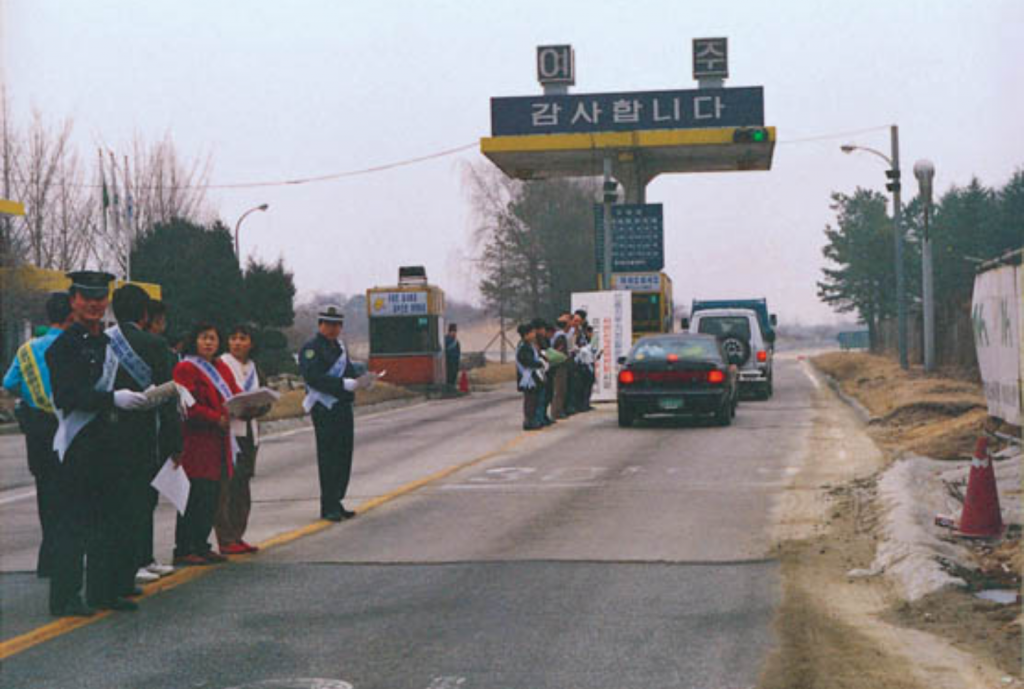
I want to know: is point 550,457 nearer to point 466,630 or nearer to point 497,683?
point 466,630

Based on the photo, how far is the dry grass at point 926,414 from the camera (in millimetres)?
16484

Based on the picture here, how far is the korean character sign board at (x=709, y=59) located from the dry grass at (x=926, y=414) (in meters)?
16.2

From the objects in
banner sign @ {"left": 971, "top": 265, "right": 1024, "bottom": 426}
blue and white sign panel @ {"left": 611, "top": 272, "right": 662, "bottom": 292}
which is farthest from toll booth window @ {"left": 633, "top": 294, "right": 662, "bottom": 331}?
banner sign @ {"left": 971, "top": 265, "right": 1024, "bottom": 426}

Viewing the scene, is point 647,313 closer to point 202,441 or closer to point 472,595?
point 202,441

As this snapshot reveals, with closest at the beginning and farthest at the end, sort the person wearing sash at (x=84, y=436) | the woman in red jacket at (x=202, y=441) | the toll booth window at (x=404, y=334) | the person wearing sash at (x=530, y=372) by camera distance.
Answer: the person wearing sash at (x=84, y=436)
the woman in red jacket at (x=202, y=441)
the person wearing sash at (x=530, y=372)
the toll booth window at (x=404, y=334)

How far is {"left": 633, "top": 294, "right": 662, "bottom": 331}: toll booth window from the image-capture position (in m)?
36.0

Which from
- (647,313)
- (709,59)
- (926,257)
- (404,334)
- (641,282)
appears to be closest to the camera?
(926,257)

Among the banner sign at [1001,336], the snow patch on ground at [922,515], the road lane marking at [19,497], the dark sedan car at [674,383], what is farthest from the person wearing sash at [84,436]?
the dark sedan car at [674,383]

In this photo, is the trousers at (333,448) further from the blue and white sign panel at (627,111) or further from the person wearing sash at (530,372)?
the blue and white sign panel at (627,111)

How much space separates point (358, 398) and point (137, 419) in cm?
2548

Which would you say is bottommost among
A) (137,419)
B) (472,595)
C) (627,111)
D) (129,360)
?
(472,595)

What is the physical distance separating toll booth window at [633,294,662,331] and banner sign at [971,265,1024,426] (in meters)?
17.8

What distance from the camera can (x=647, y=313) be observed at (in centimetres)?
3603

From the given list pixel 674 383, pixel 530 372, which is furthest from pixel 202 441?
pixel 674 383
